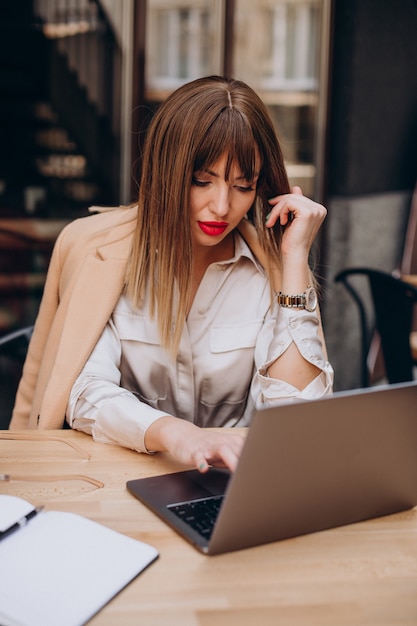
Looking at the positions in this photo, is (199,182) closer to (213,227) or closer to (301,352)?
(213,227)

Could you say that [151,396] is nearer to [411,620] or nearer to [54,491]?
[54,491]

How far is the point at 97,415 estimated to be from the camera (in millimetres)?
1454

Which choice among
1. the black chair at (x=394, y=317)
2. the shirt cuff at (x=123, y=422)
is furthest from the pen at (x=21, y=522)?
the black chair at (x=394, y=317)

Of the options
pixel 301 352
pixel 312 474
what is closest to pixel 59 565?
pixel 312 474

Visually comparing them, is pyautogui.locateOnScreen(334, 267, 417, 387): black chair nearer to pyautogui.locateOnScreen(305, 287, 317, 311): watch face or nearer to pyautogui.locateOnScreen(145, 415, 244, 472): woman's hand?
pyautogui.locateOnScreen(305, 287, 317, 311): watch face

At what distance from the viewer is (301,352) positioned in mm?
1620

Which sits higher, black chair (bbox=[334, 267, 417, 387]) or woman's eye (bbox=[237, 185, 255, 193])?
woman's eye (bbox=[237, 185, 255, 193])

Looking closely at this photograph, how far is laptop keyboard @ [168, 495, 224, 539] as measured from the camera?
107 centimetres

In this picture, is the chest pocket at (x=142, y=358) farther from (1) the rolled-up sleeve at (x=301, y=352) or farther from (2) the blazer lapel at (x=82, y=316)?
Result: (1) the rolled-up sleeve at (x=301, y=352)

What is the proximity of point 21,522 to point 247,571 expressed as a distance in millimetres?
310

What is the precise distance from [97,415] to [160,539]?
0.45 meters

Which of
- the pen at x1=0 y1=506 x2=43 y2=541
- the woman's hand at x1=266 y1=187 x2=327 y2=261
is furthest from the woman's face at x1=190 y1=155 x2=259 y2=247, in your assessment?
the pen at x1=0 y1=506 x2=43 y2=541

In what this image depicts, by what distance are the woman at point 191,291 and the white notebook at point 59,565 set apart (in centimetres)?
37

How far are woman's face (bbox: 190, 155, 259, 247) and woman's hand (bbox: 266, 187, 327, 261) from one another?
0.36ft
